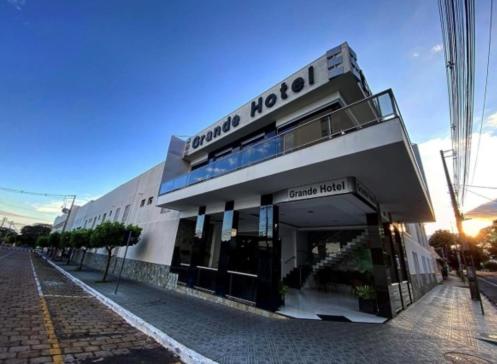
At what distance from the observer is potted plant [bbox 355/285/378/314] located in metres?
7.84

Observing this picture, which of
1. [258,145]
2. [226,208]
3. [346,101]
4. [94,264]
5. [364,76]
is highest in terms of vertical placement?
[364,76]

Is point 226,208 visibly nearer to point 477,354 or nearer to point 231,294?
point 231,294

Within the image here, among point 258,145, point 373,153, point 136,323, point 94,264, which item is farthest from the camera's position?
point 94,264

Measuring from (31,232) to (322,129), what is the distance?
12315 centimetres

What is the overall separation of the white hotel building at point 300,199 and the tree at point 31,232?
334 feet

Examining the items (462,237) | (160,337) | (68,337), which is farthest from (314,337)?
(462,237)

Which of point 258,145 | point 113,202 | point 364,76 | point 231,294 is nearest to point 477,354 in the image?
point 231,294

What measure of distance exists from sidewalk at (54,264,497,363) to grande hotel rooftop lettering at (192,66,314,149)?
27.6 ft

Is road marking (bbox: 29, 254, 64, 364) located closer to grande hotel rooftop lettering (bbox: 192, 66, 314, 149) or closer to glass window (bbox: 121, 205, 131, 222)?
grande hotel rooftop lettering (bbox: 192, 66, 314, 149)

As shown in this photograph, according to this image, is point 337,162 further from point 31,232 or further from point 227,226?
point 31,232

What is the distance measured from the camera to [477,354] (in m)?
4.68

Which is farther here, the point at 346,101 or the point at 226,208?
the point at 226,208

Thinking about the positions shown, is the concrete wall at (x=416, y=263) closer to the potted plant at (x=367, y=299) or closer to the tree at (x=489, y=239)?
the potted plant at (x=367, y=299)

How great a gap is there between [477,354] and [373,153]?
4.84m
